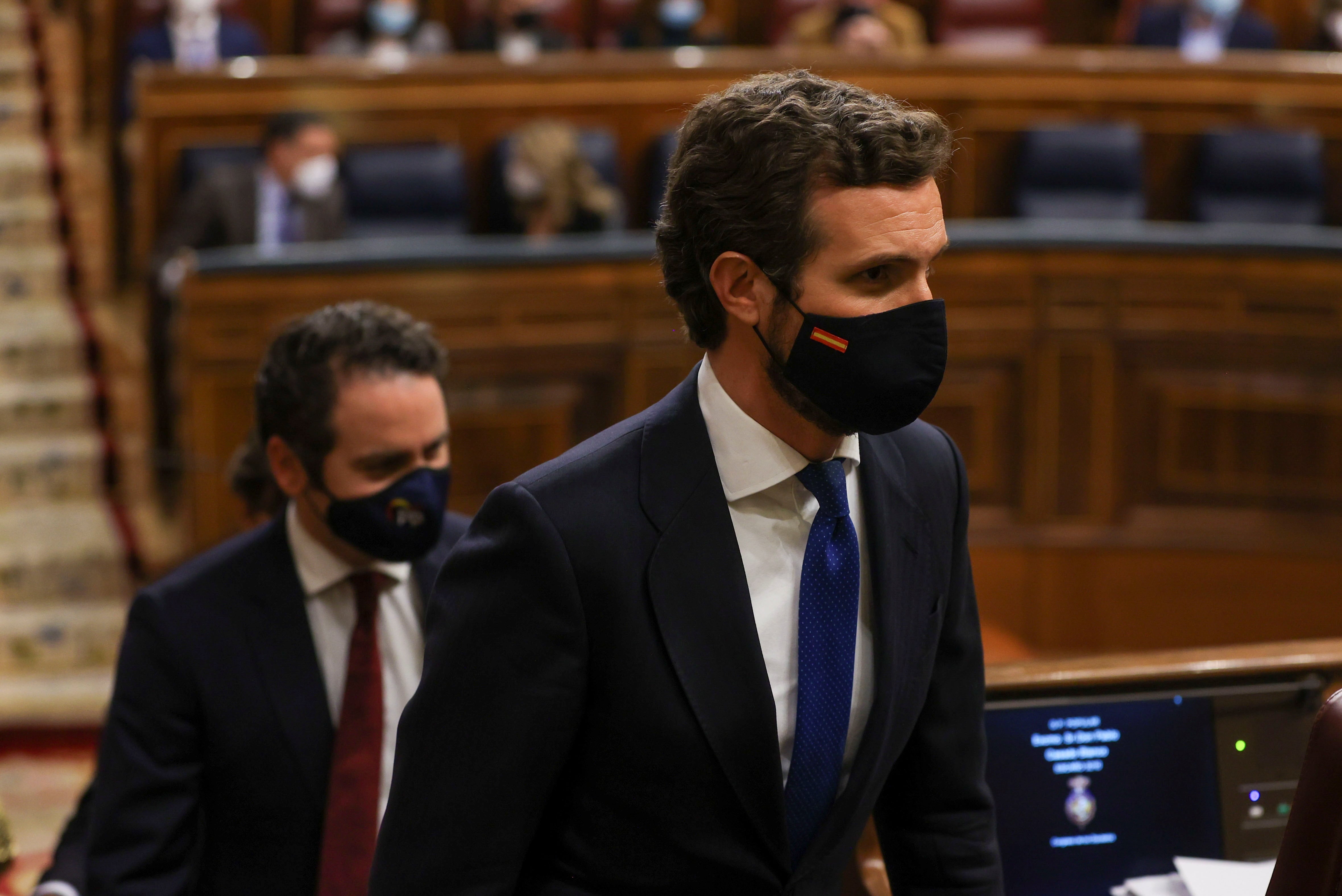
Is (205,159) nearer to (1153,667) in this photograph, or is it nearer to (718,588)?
(1153,667)

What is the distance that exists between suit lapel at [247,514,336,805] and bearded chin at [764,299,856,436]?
0.76 meters

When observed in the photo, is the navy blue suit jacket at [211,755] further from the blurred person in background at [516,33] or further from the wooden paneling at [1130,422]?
the blurred person in background at [516,33]

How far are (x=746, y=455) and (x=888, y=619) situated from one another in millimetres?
181

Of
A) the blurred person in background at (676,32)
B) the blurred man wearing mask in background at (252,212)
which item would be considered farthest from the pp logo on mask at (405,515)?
the blurred person in background at (676,32)

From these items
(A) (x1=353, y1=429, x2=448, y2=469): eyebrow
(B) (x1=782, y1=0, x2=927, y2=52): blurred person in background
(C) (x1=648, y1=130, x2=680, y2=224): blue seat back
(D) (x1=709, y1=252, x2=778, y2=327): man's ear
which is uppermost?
(B) (x1=782, y1=0, x2=927, y2=52): blurred person in background

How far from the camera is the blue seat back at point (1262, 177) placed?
525 cm

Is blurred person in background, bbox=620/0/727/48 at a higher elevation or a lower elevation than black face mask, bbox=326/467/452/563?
higher

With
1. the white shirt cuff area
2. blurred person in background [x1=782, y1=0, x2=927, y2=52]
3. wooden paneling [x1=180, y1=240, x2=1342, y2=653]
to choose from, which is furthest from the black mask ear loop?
blurred person in background [x1=782, y1=0, x2=927, y2=52]

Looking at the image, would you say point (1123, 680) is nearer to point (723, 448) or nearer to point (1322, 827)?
point (1322, 827)

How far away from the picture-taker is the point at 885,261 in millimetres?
1171

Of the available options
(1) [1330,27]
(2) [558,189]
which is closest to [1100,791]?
(2) [558,189]

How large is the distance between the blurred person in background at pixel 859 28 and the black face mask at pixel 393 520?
157 inches

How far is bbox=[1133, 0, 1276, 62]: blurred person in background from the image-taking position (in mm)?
6105

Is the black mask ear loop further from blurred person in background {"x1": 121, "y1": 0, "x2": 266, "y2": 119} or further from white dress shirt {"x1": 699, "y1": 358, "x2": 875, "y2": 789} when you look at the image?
blurred person in background {"x1": 121, "y1": 0, "x2": 266, "y2": 119}
